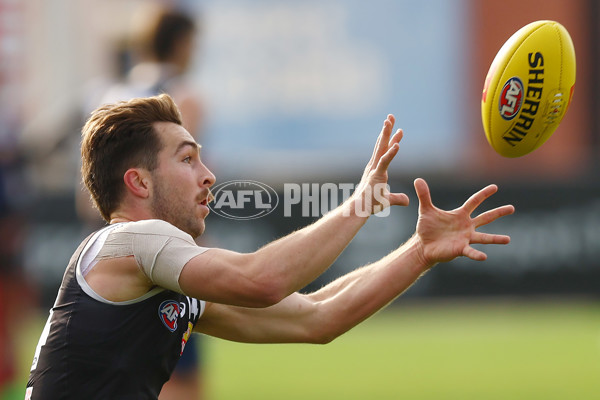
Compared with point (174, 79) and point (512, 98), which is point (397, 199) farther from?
point (174, 79)

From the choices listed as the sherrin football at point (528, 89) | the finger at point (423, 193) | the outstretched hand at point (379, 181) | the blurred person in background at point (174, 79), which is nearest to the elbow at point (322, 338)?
the finger at point (423, 193)

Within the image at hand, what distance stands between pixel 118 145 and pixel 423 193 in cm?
111

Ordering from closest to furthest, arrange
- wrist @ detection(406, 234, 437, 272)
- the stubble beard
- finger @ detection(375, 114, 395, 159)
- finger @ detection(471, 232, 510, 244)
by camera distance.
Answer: finger @ detection(375, 114, 395, 159)
the stubble beard
finger @ detection(471, 232, 510, 244)
wrist @ detection(406, 234, 437, 272)

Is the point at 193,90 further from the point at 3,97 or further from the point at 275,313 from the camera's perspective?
the point at 3,97

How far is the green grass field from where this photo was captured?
26.8 ft

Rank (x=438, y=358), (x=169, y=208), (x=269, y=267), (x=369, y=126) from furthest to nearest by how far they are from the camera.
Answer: (x=369, y=126)
(x=438, y=358)
(x=169, y=208)
(x=269, y=267)

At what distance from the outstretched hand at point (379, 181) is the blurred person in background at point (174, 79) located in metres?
2.36

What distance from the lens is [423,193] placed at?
377 centimetres

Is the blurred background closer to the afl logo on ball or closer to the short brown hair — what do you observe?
the afl logo on ball

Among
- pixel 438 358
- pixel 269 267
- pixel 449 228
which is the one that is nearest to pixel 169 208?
pixel 269 267

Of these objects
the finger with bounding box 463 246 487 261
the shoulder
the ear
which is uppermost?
the ear

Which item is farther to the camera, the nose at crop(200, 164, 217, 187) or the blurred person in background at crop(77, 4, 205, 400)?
the blurred person in background at crop(77, 4, 205, 400)

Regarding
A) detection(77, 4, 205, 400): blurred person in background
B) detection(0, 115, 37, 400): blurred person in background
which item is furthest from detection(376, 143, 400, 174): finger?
detection(0, 115, 37, 400): blurred person in background

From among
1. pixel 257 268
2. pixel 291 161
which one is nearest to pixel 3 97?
pixel 257 268
